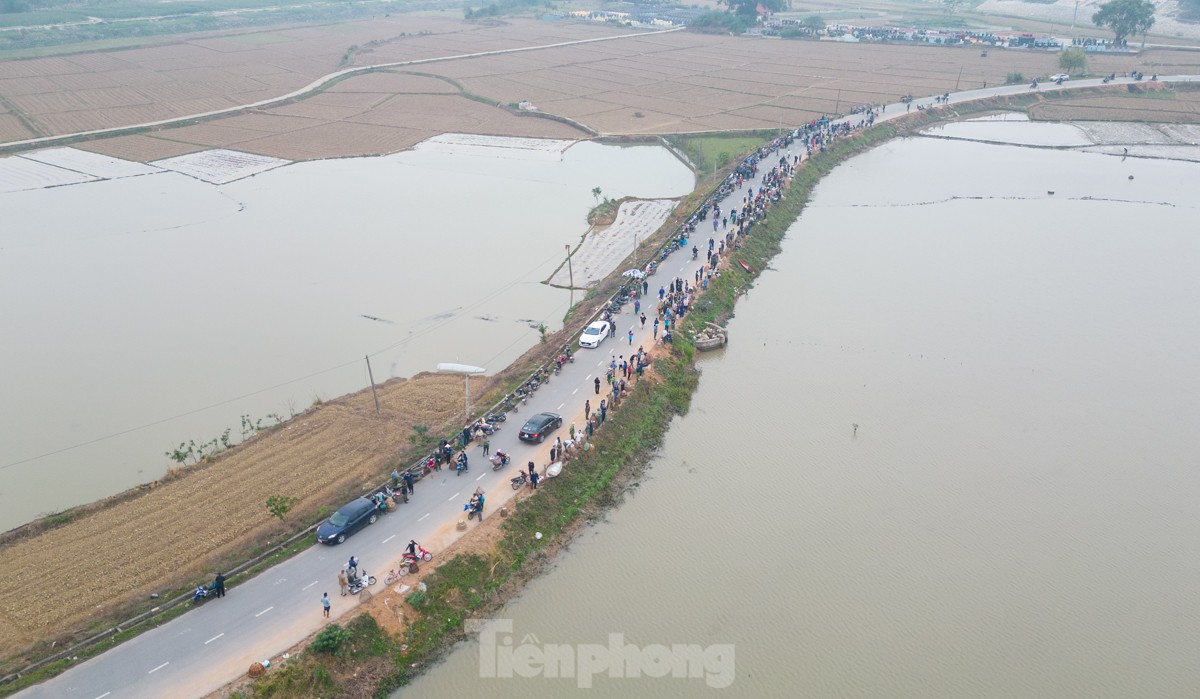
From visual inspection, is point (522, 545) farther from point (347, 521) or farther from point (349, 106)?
point (349, 106)

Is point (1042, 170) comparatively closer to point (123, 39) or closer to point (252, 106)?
point (252, 106)

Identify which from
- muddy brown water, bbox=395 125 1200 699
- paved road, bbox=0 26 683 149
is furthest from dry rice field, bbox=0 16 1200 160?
muddy brown water, bbox=395 125 1200 699

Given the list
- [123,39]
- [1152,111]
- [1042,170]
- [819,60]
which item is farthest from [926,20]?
[123,39]

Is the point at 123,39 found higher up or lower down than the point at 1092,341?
higher up

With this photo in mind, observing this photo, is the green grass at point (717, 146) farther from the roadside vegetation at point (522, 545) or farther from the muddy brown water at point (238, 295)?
the roadside vegetation at point (522, 545)

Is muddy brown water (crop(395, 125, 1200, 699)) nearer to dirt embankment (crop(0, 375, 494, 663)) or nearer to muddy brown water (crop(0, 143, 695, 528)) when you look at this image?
dirt embankment (crop(0, 375, 494, 663))

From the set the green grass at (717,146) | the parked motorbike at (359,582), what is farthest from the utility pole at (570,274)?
the parked motorbike at (359,582)

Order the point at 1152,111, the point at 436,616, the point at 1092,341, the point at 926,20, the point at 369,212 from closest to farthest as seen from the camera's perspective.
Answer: the point at 436,616 < the point at 1092,341 < the point at 369,212 < the point at 1152,111 < the point at 926,20
